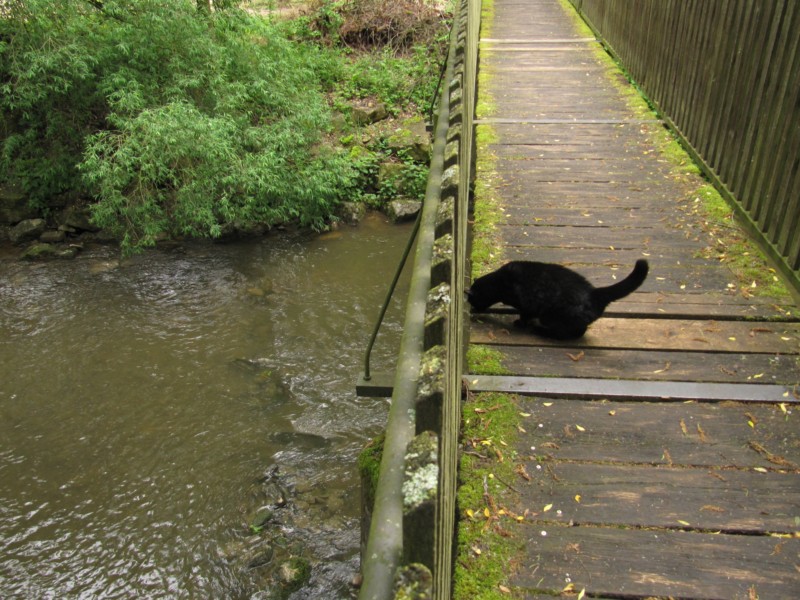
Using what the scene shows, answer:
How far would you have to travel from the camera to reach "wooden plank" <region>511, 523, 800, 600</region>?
2.09 m

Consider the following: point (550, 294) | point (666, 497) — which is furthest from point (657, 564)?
point (550, 294)

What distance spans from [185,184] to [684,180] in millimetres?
6957

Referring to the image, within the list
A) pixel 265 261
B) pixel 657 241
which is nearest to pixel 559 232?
pixel 657 241

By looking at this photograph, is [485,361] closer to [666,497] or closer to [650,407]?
[650,407]

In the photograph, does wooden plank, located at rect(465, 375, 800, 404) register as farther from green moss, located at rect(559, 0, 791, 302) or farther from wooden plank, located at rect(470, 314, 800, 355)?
green moss, located at rect(559, 0, 791, 302)

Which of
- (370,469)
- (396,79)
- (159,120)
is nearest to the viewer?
(370,469)

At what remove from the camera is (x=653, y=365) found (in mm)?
3211

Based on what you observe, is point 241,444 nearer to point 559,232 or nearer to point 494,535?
point 559,232

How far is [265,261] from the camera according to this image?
32.9 feet

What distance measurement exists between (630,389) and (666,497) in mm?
665

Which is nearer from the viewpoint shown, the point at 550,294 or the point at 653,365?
the point at 653,365

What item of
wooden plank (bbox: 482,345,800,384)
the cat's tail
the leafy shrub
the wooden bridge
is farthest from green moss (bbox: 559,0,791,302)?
the leafy shrub

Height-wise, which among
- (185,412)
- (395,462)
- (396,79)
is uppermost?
(395,462)

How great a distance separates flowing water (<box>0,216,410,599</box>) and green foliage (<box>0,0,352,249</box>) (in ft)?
2.89
